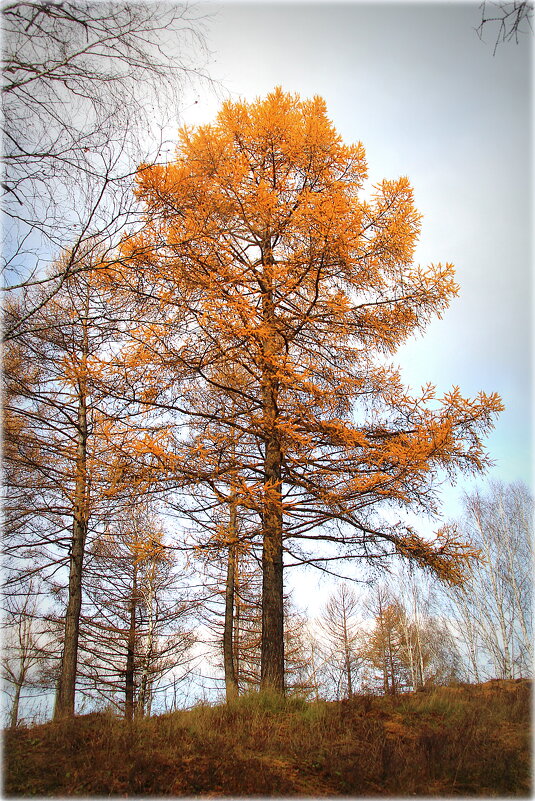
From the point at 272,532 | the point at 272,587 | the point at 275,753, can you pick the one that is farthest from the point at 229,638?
the point at 275,753

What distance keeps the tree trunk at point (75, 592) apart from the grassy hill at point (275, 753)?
3.24m

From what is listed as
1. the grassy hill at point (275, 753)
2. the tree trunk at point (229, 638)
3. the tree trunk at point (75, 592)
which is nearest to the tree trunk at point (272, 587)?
the grassy hill at point (275, 753)

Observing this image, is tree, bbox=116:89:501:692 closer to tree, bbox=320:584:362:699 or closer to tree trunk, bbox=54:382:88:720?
tree trunk, bbox=54:382:88:720

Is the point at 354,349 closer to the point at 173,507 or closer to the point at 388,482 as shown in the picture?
the point at 388,482

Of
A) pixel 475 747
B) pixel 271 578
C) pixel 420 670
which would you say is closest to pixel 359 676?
pixel 420 670

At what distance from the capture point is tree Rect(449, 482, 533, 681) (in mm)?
14938

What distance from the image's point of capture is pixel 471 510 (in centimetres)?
1642

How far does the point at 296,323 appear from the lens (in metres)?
7.95

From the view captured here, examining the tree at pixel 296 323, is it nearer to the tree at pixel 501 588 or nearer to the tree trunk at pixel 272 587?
the tree trunk at pixel 272 587

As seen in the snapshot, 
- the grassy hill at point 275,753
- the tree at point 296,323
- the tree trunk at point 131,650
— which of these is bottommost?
the grassy hill at point 275,753

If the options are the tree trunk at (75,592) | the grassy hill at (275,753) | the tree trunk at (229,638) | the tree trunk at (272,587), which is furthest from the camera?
the tree trunk at (229,638)

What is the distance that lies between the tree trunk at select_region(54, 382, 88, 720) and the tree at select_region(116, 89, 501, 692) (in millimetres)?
2424

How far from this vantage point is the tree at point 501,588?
1494 centimetres

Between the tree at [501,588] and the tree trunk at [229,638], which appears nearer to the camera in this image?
the tree trunk at [229,638]
